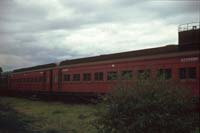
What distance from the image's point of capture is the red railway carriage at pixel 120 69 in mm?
15634

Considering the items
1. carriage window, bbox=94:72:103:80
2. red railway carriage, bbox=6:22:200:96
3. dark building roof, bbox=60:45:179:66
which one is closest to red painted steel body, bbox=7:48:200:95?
red railway carriage, bbox=6:22:200:96

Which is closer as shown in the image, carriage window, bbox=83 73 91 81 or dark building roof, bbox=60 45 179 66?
dark building roof, bbox=60 45 179 66

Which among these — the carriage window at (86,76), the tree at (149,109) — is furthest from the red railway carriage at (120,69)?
the tree at (149,109)

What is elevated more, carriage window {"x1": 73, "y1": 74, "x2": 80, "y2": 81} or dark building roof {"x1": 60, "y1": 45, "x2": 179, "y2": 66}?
dark building roof {"x1": 60, "y1": 45, "x2": 179, "y2": 66}

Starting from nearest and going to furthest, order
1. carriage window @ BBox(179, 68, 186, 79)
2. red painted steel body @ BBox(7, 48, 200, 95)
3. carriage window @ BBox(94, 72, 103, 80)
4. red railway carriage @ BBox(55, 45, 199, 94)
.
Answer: red railway carriage @ BBox(55, 45, 199, 94)
red painted steel body @ BBox(7, 48, 200, 95)
carriage window @ BBox(179, 68, 186, 79)
carriage window @ BBox(94, 72, 103, 80)

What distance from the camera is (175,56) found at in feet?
55.2

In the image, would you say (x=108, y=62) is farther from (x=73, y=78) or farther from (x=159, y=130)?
(x=159, y=130)

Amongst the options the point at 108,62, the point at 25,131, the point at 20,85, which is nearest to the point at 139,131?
the point at 25,131

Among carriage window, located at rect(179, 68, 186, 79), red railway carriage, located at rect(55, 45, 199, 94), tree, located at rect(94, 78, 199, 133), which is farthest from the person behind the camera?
carriage window, located at rect(179, 68, 186, 79)

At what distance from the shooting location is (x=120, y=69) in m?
20.5

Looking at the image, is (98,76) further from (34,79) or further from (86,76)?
(34,79)

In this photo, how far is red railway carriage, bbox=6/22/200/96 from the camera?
1563cm

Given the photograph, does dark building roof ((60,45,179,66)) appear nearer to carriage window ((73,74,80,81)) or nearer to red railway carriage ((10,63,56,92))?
carriage window ((73,74,80,81))

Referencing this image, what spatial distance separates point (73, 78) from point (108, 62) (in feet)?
17.1
